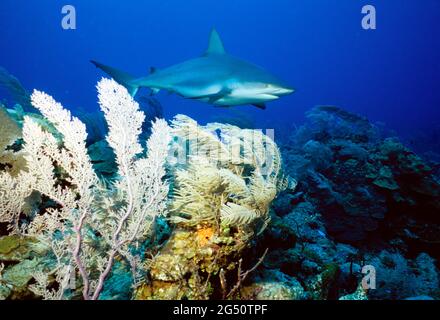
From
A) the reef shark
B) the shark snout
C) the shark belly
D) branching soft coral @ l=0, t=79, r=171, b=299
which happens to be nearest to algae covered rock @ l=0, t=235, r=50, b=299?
branching soft coral @ l=0, t=79, r=171, b=299

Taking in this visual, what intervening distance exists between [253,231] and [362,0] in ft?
508

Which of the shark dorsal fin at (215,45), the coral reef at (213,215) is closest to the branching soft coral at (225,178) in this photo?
the coral reef at (213,215)

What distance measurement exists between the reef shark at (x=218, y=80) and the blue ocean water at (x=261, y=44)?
10697 centimetres

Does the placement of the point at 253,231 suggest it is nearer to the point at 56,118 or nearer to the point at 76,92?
the point at 56,118

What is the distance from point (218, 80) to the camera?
19.9 ft

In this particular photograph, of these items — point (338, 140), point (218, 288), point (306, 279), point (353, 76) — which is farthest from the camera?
point (353, 76)

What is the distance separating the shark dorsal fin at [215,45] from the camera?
6781mm

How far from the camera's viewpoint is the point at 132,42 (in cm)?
15162

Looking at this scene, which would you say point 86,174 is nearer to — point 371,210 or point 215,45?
point 215,45

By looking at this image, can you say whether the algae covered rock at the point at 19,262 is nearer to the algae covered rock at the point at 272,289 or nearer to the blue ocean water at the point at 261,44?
the algae covered rock at the point at 272,289

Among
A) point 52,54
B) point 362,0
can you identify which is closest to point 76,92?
point 52,54

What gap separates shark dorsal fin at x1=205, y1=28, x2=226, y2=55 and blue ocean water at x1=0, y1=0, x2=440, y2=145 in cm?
10684

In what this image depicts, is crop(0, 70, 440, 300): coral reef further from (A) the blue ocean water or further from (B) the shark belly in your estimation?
(A) the blue ocean water

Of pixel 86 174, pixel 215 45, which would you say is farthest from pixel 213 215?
pixel 215 45
